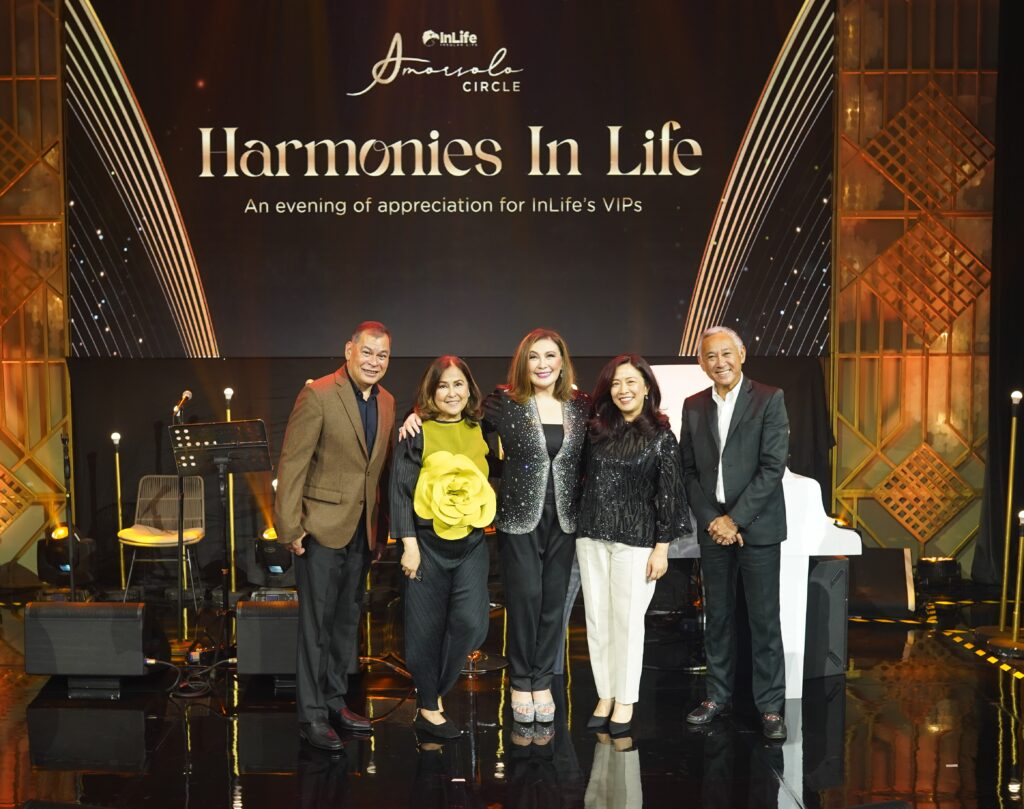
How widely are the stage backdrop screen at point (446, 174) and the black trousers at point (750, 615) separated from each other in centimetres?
290

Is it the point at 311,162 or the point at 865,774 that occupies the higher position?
the point at 311,162

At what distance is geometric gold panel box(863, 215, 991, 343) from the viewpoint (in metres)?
7.46

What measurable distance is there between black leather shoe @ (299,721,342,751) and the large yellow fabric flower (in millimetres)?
892

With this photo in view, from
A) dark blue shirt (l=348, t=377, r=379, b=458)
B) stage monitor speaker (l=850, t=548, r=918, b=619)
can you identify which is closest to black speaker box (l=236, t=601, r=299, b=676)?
dark blue shirt (l=348, t=377, r=379, b=458)

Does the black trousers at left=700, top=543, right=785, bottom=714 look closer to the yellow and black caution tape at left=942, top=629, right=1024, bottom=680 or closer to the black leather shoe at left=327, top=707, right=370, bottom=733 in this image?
the black leather shoe at left=327, top=707, right=370, bottom=733

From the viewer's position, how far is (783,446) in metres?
4.43

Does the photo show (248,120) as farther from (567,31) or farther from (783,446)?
(783,446)

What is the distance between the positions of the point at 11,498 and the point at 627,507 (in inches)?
196

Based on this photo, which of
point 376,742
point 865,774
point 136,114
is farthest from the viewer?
point 136,114

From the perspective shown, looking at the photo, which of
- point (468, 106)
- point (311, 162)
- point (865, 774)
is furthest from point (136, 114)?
point (865, 774)

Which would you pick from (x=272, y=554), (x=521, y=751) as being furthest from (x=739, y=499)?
(x=272, y=554)

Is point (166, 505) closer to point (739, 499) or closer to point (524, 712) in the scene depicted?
point (524, 712)

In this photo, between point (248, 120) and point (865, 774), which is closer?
point (865, 774)

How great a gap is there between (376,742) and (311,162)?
4.22m
